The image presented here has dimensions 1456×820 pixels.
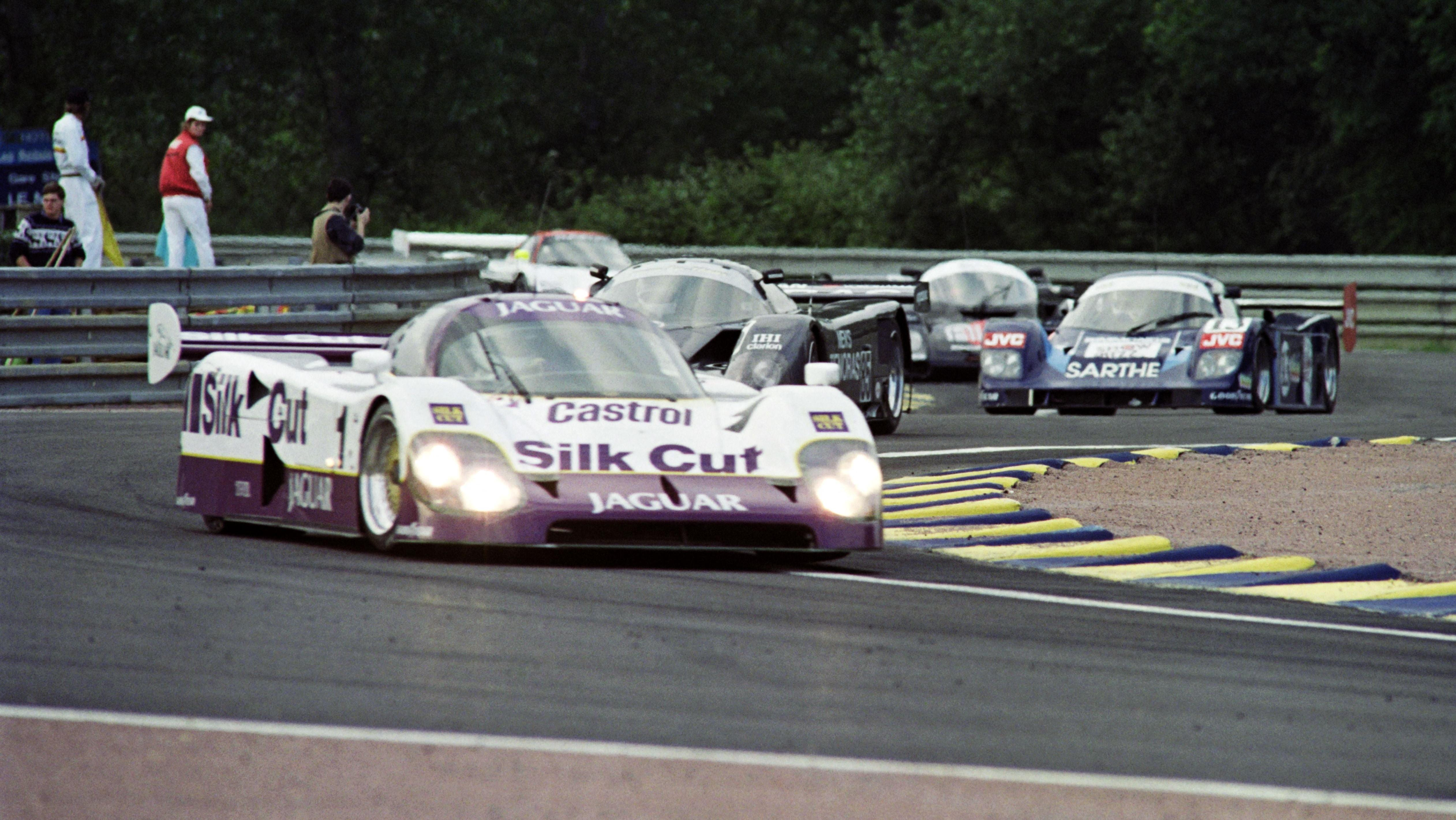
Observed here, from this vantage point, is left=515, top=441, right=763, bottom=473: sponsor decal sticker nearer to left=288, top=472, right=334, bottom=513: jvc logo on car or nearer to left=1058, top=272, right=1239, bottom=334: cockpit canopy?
left=288, top=472, right=334, bottom=513: jvc logo on car

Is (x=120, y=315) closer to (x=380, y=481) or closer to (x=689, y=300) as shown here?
(x=689, y=300)

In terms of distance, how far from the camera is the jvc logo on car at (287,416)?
30.4ft

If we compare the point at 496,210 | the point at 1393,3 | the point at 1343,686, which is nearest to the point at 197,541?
the point at 1343,686

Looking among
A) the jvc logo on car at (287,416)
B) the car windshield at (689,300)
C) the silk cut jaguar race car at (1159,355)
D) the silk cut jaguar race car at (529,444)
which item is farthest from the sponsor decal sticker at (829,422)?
the silk cut jaguar race car at (1159,355)

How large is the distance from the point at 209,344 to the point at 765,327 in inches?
179

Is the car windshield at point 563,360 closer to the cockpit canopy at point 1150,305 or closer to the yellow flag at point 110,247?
the cockpit canopy at point 1150,305

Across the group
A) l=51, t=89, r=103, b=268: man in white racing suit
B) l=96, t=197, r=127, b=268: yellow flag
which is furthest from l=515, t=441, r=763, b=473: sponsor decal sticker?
l=96, t=197, r=127, b=268: yellow flag

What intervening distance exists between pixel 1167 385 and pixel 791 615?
11.4m

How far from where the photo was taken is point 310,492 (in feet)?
30.0

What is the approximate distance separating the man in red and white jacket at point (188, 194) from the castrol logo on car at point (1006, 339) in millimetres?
6288

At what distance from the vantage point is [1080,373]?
730 inches

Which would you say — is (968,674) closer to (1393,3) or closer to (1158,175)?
(1393,3)

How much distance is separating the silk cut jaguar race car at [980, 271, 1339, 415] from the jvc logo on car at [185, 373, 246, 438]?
31.9ft

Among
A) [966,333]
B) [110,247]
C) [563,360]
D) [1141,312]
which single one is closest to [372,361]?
[563,360]
